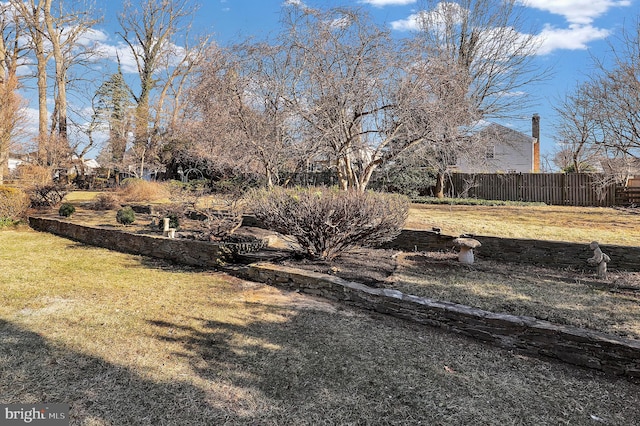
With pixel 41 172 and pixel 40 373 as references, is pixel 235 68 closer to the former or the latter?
pixel 40 373

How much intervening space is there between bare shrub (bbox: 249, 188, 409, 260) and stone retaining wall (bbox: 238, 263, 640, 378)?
99 cm

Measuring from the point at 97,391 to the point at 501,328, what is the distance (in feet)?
11.3

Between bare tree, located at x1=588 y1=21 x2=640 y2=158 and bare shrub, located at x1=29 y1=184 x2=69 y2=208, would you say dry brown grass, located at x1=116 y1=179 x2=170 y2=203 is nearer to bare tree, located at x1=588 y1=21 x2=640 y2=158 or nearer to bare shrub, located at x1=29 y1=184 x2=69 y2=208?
bare shrub, located at x1=29 y1=184 x2=69 y2=208

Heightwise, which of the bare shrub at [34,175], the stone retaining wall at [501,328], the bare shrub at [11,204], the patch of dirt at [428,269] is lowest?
the stone retaining wall at [501,328]

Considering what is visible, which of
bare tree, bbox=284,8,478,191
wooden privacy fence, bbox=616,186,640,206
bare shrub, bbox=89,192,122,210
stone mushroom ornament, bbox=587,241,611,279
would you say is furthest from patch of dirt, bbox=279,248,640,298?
wooden privacy fence, bbox=616,186,640,206

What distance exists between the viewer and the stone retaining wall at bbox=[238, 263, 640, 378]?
2895 millimetres

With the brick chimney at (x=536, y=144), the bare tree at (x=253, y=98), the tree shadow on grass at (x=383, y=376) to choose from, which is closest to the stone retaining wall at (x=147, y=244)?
the tree shadow on grass at (x=383, y=376)

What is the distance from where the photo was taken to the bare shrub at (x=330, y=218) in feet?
18.1

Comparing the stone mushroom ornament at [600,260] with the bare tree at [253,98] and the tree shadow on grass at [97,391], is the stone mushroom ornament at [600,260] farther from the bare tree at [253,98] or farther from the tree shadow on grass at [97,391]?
the bare tree at [253,98]

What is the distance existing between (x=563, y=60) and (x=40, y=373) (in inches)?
619

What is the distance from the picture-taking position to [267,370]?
284 cm

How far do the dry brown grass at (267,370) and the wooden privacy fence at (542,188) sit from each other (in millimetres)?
13529

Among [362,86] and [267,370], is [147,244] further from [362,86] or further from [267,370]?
[267,370]

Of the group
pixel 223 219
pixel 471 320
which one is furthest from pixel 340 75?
pixel 471 320
